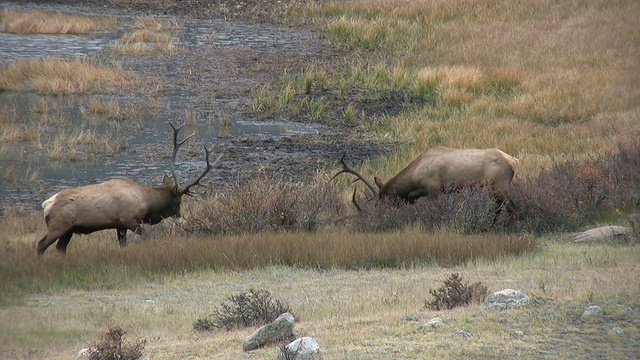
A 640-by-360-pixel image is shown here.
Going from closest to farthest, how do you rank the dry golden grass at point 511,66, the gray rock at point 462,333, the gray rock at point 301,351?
the gray rock at point 301,351 < the gray rock at point 462,333 < the dry golden grass at point 511,66

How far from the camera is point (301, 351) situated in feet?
23.7

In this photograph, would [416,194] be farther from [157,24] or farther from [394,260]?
[157,24]

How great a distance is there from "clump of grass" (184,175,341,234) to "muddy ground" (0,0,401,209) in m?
2.90

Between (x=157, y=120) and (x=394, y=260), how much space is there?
1326 cm

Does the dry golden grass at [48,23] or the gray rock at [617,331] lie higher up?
the gray rock at [617,331]

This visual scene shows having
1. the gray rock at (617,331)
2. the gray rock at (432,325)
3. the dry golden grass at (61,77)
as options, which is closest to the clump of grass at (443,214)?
the gray rock at (432,325)

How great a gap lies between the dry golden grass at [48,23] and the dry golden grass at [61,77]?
6.99 m

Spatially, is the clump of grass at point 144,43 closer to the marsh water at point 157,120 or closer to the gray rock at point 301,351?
the marsh water at point 157,120

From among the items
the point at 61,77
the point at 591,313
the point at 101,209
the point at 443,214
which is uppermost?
the point at 591,313

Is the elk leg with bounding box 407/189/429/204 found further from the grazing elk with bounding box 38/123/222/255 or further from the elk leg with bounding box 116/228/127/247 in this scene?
the elk leg with bounding box 116/228/127/247

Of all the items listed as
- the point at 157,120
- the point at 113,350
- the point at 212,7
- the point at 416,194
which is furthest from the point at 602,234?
the point at 212,7

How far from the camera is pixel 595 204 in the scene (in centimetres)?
Result: 1612

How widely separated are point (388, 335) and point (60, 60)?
76.0ft

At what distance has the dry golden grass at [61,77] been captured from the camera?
26.9 meters
